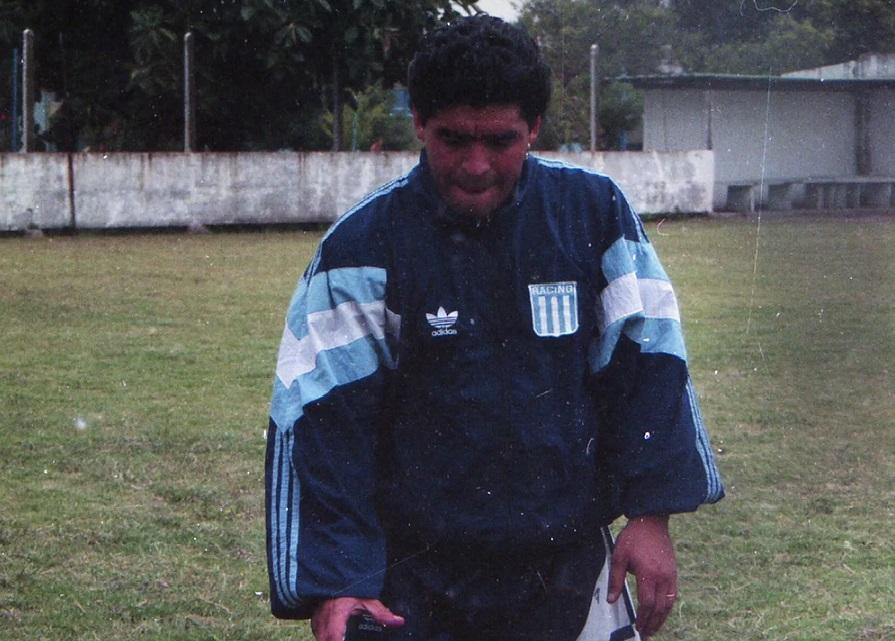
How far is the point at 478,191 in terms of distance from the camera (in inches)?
93.0

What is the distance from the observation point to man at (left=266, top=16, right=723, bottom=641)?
7.63 feet

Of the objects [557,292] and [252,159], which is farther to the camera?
[252,159]

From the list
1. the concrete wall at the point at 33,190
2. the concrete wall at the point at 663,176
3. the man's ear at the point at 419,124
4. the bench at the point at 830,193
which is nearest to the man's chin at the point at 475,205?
the man's ear at the point at 419,124

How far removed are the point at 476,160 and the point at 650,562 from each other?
717 millimetres

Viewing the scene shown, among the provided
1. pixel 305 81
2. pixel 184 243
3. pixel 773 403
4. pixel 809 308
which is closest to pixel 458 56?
pixel 773 403

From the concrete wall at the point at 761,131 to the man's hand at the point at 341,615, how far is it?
20.8 m

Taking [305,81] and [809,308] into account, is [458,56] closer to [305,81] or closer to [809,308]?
[809,308]

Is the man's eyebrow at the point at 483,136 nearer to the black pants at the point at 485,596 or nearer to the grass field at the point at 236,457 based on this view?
the black pants at the point at 485,596

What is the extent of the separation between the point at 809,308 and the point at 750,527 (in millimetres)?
5295

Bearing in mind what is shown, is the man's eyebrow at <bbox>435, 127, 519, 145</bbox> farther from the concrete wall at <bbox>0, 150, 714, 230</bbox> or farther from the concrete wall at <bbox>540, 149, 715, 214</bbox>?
the concrete wall at <bbox>540, 149, 715, 214</bbox>

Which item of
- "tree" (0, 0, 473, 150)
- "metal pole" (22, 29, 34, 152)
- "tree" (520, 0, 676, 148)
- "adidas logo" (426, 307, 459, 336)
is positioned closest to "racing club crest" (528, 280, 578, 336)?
"adidas logo" (426, 307, 459, 336)

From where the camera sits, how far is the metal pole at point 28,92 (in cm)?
1582

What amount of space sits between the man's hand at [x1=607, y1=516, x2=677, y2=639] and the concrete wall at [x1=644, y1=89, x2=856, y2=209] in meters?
20.6

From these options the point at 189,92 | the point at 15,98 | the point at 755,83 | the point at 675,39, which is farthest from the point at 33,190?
the point at 675,39
